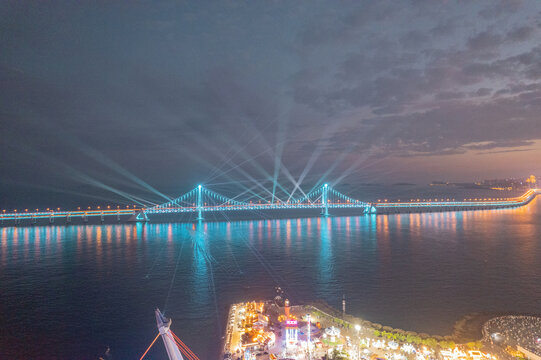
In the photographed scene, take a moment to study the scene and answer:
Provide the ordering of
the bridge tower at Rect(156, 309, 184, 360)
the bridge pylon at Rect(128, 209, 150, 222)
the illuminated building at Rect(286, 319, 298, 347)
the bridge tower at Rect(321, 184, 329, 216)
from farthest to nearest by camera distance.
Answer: the bridge tower at Rect(321, 184, 329, 216) < the bridge pylon at Rect(128, 209, 150, 222) < the illuminated building at Rect(286, 319, 298, 347) < the bridge tower at Rect(156, 309, 184, 360)

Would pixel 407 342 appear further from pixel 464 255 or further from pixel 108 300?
pixel 464 255

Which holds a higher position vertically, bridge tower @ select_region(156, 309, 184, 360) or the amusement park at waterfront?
bridge tower @ select_region(156, 309, 184, 360)

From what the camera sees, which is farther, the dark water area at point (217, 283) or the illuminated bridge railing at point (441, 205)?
the illuminated bridge railing at point (441, 205)

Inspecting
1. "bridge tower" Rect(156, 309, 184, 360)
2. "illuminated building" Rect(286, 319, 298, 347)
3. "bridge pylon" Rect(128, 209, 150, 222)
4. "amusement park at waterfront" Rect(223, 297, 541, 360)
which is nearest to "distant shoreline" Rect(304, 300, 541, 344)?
"amusement park at waterfront" Rect(223, 297, 541, 360)

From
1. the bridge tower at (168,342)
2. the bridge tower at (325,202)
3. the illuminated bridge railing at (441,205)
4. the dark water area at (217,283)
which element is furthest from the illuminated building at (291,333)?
the illuminated bridge railing at (441,205)

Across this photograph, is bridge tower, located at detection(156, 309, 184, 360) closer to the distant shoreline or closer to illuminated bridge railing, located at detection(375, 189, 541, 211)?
the distant shoreline

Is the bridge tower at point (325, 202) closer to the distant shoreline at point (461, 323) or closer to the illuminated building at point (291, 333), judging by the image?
the distant shoreline at point (461, 323)

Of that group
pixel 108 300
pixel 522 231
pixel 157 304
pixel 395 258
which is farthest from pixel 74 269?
pixel 522 231

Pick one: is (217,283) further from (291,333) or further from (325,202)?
(325,202)
